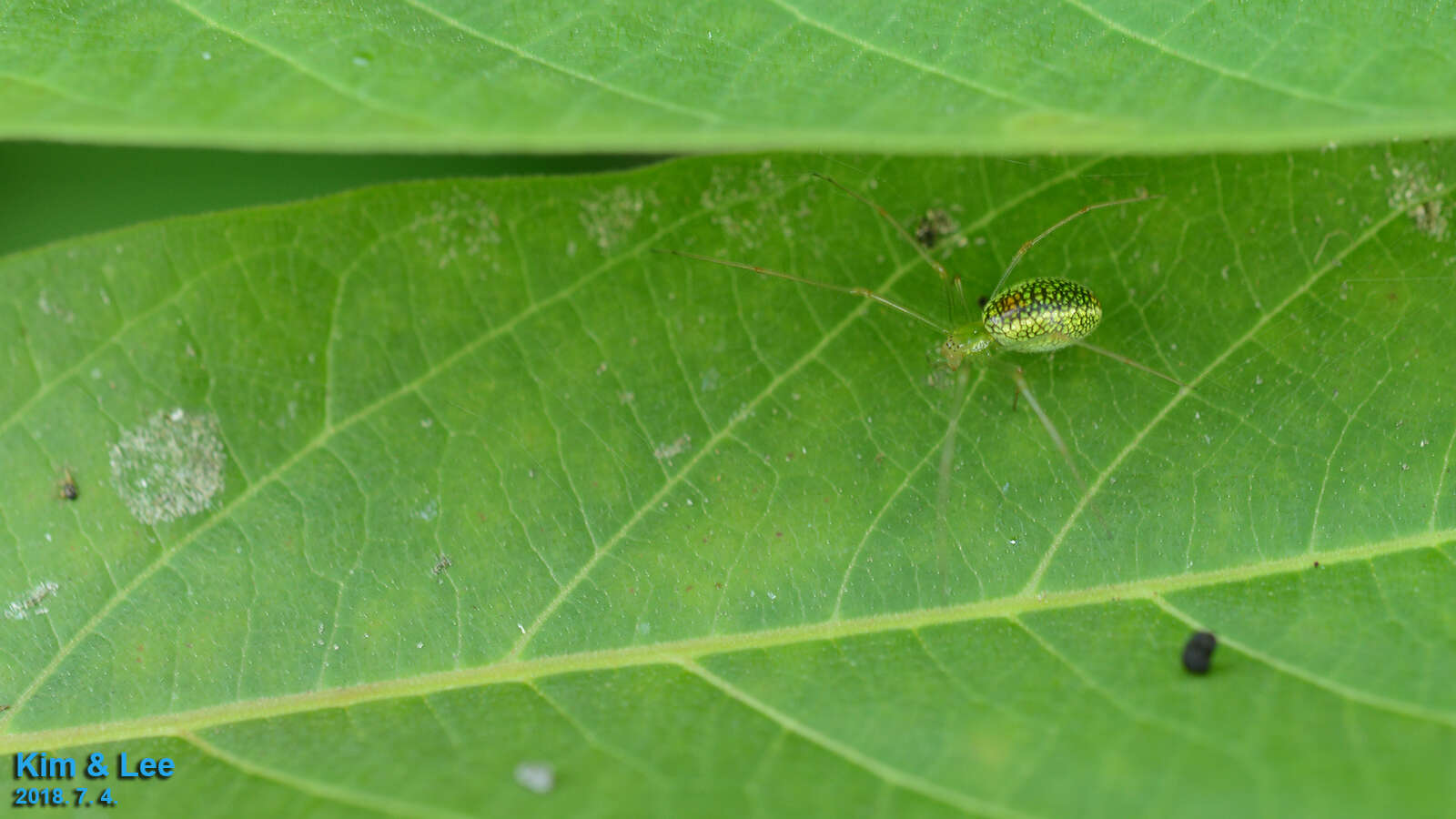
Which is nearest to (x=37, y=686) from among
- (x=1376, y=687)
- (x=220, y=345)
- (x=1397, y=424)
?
(x=220, y=345)

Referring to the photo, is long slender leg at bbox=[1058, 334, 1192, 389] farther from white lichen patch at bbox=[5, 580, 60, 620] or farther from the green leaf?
white lichen patch at bbox=[5, 580, 60, 620]

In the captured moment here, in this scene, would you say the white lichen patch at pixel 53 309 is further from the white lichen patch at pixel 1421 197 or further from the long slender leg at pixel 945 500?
the white lichen patch at pixel 1421 197

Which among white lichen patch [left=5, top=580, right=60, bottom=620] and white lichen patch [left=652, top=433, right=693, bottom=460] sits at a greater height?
white lichen patch [left=652, top=433, right=693, bottom=460]

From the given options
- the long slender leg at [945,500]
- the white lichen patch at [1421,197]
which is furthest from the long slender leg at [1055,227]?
the white lichen patch at [1421,197]

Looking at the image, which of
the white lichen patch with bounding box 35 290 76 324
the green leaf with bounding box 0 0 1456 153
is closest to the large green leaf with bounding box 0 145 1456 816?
the white lichen patch with bounding box 35 290 76 324

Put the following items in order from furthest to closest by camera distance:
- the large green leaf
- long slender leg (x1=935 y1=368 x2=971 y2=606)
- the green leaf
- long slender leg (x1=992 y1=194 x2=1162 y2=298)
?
long slender leg (x1=992 y1=194 x2=1162 y2=298), long slender leg (x1=935 y1=368 x2=971 y2=606), the large green leaf, the green leaf

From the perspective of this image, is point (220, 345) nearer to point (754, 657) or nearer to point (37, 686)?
point (37, 686)
